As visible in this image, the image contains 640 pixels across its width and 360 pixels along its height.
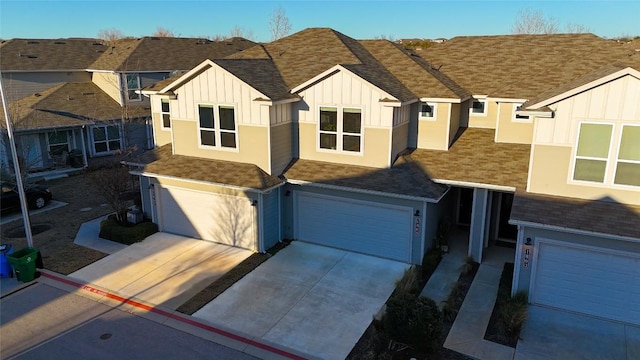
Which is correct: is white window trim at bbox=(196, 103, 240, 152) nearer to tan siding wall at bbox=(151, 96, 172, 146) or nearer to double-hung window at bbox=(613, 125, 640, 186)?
tan siding wall at bbox=(151, 96, 172, 146)

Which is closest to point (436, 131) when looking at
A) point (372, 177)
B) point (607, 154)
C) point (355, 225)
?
point (372, 177)

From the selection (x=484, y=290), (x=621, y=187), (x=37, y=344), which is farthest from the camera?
(x=484, y=290)

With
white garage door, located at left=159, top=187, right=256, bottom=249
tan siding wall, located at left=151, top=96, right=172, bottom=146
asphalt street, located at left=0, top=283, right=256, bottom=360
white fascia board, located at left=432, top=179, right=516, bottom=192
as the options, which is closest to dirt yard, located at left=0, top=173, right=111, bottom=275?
asphalt street, located at left=0, top=283, right=256, bottom=360

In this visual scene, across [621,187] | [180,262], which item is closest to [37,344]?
[180,262]

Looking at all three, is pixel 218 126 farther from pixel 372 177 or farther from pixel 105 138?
pixel 105 138

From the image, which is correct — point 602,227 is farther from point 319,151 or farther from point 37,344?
point 37,344

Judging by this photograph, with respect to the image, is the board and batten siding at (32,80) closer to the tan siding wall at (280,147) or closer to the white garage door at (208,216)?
the white garage door at (208,216)

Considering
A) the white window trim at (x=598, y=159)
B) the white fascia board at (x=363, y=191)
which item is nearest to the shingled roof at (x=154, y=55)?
the white fascia board at (x=363, y=191)
